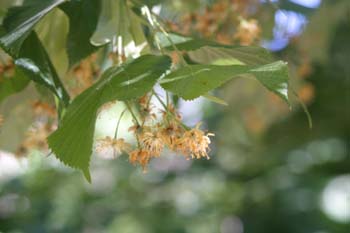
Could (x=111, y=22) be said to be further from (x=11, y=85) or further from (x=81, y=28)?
(x=11, y=85)

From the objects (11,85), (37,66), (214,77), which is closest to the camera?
(214,77)

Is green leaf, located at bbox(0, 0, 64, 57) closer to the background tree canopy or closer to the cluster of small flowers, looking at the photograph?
the background tree canopy

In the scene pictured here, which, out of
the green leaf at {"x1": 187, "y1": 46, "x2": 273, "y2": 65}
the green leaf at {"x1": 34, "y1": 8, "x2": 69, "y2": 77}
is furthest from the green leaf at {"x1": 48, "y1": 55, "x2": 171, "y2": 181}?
the green leaf at {"x1": 34, "y1": 8, "x2": 69, "y2": 77}

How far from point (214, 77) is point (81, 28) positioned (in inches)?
9.8

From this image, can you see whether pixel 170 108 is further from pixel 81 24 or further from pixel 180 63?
pixel 81 24

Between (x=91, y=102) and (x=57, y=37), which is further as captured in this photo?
(x=57, y=37)

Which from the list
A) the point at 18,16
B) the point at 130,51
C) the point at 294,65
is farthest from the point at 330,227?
the point at 18,16

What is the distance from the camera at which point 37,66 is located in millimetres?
739

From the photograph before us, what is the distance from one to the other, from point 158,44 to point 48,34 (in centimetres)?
20

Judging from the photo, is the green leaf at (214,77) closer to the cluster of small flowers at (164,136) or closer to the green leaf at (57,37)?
the cluster of small flowers at (164,136)

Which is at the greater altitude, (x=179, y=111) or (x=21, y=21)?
(x=21, y=21)

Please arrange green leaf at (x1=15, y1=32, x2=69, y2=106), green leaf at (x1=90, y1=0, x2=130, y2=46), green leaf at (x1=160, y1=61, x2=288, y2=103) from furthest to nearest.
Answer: green leaf at (x1=90, y1=0, x2=130, y2=46), green leaf at (x1=15, y1=32, x2=69, y2=106), green leaf at (x1=160, y1=61, x2=288, y2=103)

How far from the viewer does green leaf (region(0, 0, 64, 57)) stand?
0.68 m

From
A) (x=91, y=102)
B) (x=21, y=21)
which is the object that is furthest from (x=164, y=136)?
(x=21, y=21)
